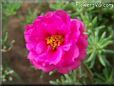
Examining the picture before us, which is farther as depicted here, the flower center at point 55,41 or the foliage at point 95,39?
the foliage at point 95,39

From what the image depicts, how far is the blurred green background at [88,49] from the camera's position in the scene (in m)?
1.37

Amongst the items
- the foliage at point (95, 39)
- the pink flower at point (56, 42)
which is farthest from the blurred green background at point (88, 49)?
the pink flower at point (56, 42)

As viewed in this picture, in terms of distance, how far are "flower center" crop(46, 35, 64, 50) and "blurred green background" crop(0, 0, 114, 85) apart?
0.23m

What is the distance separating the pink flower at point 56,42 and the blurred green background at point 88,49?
210 mm

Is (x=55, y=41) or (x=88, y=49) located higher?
(x=55, y=41)

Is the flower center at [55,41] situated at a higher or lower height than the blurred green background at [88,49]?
higher

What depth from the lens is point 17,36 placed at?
68.1 inches

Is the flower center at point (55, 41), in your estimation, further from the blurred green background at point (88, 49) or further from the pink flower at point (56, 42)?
the blurred green background at point (88, 49)

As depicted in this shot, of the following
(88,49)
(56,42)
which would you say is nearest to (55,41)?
(56,42)

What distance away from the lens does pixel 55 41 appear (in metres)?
1.04

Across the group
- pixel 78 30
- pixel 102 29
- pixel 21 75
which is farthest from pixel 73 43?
pixel 21 75

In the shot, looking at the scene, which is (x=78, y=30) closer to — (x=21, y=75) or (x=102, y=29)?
(x=102, y=29)

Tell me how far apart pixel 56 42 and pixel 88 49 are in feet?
1.12

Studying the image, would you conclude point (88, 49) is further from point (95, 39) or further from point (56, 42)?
point (56, 42)
